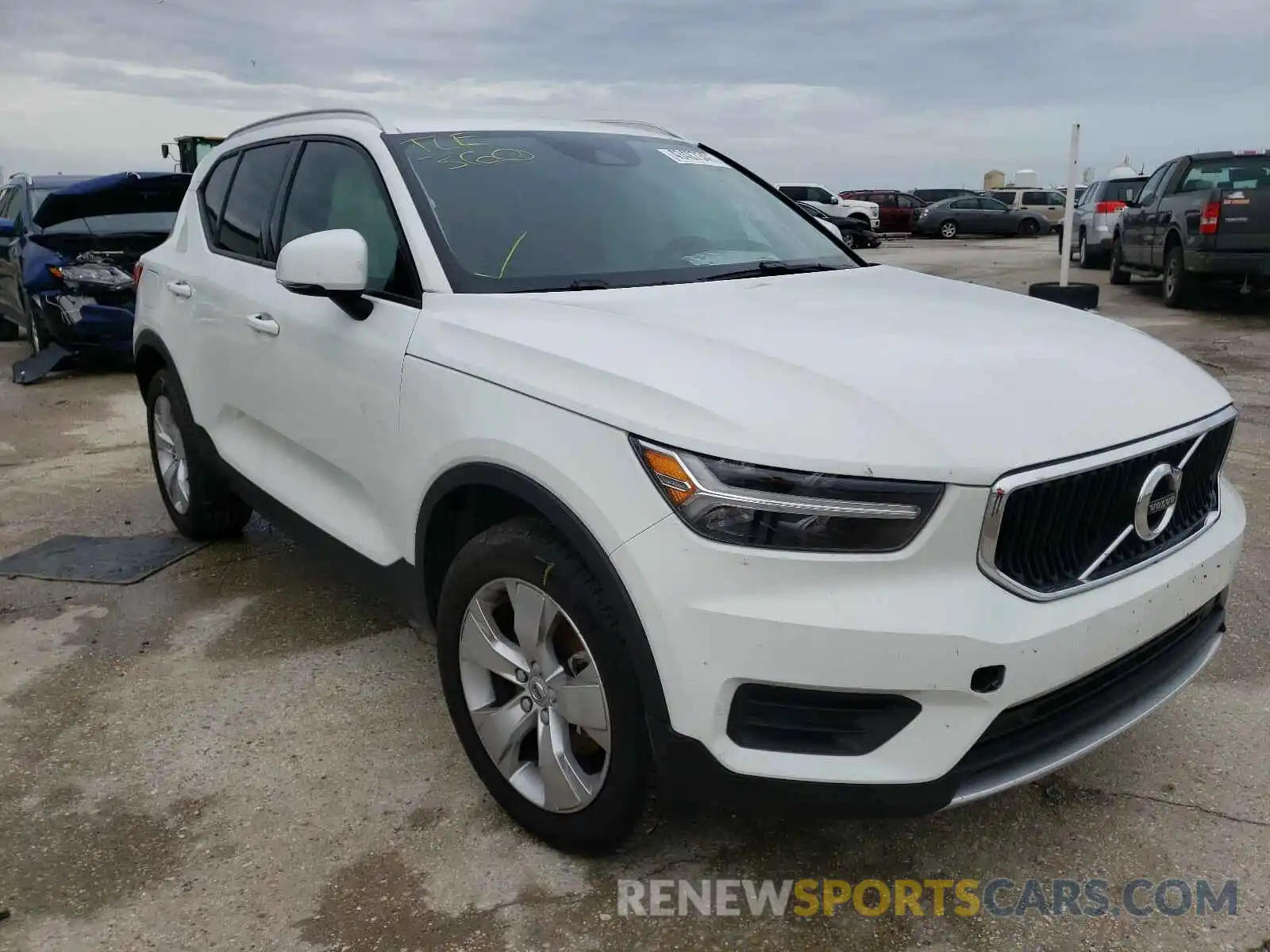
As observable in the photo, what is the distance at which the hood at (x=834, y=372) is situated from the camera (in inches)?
78.2

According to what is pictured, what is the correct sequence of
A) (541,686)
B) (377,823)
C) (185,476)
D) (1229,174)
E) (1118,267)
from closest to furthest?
(541,686), (377,823), (185,476), (1229,174), (1118,267)

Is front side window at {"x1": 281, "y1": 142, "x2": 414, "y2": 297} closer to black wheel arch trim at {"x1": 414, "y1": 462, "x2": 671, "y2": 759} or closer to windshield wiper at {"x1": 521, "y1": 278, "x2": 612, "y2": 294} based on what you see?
windshield wiper at {"x1": 521, "y1": 278, "x2": 612, "y2": 294}

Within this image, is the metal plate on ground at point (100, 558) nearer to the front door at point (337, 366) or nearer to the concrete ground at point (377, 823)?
the concrete ground at point (377, 823)

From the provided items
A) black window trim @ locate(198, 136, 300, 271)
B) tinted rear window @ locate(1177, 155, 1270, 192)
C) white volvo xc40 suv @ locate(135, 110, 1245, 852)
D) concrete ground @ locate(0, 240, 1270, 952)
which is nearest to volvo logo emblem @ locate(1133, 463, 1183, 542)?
white volvo xc40 suv @ locate(135, 110, 1245, 852)

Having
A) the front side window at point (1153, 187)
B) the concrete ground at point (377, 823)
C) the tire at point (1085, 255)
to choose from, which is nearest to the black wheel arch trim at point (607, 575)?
the concrete ground at point (377, 823)

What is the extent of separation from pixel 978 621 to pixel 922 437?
13.9 inches

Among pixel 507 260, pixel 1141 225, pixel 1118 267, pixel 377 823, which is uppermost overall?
pixel 507 260

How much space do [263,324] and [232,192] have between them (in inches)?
41.1

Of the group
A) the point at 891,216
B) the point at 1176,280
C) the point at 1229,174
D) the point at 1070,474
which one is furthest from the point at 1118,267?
the point at 891,216

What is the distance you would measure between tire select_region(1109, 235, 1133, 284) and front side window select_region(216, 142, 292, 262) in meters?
13.5

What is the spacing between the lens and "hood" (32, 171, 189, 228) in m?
8.22

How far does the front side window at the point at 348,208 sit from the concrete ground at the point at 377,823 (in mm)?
1345

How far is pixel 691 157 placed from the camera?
12.5ft

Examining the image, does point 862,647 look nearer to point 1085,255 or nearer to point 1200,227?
point 1200,227
